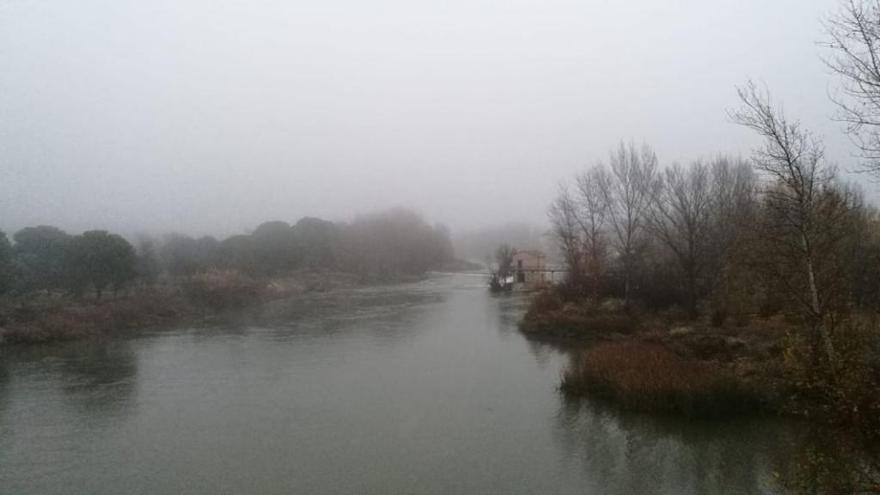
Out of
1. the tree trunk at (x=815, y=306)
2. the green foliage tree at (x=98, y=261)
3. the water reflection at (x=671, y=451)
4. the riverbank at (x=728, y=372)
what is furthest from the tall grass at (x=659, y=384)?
the green foliage tree at (x=98, y=261)

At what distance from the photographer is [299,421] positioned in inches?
496

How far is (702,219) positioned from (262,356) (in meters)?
17.5

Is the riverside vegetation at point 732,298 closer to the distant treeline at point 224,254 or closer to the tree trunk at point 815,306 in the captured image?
the tree trunk at point 815,306

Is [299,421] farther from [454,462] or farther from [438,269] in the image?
[438,269]

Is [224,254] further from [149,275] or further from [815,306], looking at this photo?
[815,306]

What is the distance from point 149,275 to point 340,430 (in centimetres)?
2734

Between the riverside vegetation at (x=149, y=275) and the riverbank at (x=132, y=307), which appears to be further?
the riverside vegetation at (x=149, y=275)

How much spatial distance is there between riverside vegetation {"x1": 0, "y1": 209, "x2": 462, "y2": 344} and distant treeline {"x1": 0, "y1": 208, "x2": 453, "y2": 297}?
0.06 m

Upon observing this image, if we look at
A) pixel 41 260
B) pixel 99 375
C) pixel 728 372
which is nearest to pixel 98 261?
pixel 41 260

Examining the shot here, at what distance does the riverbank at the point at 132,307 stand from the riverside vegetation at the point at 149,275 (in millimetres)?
41

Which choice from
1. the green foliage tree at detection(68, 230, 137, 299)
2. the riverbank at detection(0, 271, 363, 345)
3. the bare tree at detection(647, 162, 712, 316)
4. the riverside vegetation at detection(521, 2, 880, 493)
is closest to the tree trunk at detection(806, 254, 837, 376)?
the riverside vegetation at detection(521, 2, 880, 493)

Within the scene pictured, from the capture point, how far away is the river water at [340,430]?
938 centimetres

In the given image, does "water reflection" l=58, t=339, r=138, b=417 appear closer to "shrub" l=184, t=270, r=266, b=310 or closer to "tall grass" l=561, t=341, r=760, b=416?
"shrub" l=184, t=270, r=266, b=310

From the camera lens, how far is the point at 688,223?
22.4 m
